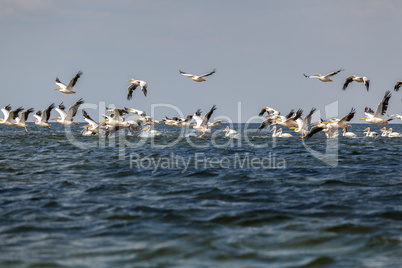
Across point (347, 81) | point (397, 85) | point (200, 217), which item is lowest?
point (200, 217)

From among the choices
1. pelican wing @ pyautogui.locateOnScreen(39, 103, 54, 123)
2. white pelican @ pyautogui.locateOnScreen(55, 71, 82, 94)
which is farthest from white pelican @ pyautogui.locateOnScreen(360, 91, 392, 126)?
pelican wing @ pyautogui.locateOnScreen(39, 103, 54, 123)

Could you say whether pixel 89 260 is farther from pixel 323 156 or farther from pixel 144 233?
pixel 323 156

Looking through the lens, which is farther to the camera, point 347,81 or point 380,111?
point 347,81

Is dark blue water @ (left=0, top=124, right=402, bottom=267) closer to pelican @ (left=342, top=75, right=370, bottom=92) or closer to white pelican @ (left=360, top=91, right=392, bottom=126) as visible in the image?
white pelican @ (left=360, top=91, right=392, bottom=126)

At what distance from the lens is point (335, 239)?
24.1ft

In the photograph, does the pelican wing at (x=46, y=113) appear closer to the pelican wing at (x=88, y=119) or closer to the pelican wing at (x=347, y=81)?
the pelican wing at (x=88, y=119)

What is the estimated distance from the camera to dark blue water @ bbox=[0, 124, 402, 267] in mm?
6633

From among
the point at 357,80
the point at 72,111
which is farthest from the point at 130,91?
the point at 357,80

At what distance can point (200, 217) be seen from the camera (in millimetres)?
8695

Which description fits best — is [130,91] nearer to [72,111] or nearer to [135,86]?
[135,86]

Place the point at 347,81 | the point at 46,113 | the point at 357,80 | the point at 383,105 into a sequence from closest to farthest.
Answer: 1. the point at 383,105
2. the point at 357,80
3. the point at 347,81
4. the point at 46,113

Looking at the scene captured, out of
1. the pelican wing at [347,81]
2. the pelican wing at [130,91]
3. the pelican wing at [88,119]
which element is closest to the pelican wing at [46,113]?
the pelican wing at [130,91]

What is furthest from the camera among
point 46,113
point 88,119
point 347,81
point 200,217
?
point 88,119

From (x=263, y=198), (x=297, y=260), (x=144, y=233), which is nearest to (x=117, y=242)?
(x=144, y=233)
